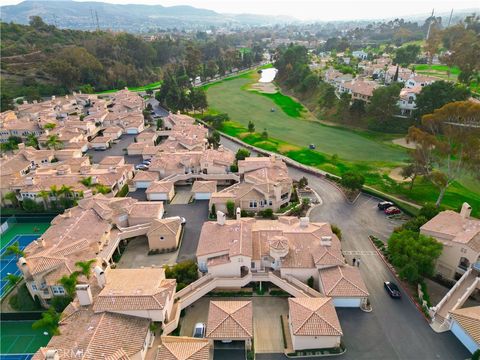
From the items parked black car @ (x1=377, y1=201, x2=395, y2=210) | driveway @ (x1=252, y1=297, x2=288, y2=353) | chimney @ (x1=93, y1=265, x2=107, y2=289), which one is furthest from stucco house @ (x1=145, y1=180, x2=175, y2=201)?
parked black car @ (x1=377, y1=201, x2=395, y2=210)

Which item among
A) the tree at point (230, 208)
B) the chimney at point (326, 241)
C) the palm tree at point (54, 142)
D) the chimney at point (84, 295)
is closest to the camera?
the chimney at point (84, 295)

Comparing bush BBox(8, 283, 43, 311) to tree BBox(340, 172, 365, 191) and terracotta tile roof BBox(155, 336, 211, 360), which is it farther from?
tree BBox(340, 172, 365, 191)

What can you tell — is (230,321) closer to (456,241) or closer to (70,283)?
(70,283)

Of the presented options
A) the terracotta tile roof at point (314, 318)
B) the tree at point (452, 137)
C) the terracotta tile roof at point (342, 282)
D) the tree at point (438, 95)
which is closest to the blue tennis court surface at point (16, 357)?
the terracotta tile roof at point (314, 318)

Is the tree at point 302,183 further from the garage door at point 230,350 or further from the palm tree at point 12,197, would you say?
the palm tree at point 12,197

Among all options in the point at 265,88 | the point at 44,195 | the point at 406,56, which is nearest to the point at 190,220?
the point at 44,195
